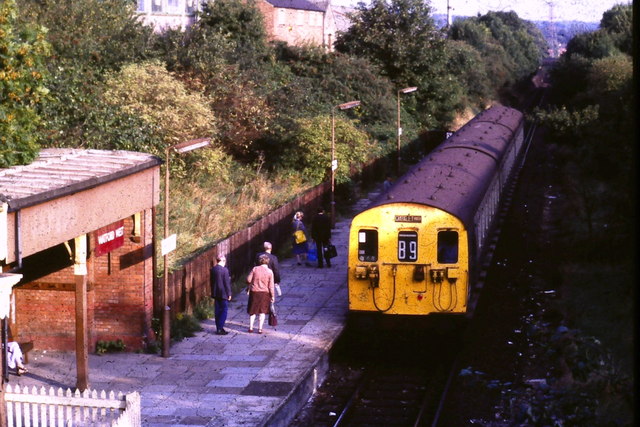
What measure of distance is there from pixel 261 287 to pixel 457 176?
16.6 feet

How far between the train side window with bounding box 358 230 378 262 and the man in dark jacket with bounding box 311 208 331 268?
6399 mm

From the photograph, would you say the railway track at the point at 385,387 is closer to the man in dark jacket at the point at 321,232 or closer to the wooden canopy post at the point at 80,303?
the wooden canopy post at the point at 80,303

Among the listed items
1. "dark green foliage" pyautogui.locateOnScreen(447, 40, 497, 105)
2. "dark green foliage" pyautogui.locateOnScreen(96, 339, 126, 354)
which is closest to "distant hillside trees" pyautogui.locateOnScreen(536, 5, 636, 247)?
"dark green foliage" pyautogui.locateOnScreen(447, 40, 497, 105)

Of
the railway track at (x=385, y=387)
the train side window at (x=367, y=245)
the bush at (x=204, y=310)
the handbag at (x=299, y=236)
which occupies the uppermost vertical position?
the train side window at (x=367, y=245)

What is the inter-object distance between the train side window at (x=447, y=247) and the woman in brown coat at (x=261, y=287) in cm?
309

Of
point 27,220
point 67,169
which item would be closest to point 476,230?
point 67,169

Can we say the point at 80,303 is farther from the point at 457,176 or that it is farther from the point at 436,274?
the point at 457,176

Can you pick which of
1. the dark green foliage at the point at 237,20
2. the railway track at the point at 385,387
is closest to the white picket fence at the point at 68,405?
the railway track at the point at 385,387

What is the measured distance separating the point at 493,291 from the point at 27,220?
1251 centimetres

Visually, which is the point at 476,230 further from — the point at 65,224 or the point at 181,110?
the point at 181,110

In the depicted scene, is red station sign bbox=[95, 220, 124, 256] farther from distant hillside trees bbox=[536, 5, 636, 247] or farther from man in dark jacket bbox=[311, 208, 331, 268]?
distant hillside trees bbox=[536, 5, 636, 247]

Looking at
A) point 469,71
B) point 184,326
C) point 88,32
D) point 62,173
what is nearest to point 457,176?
point 184,326

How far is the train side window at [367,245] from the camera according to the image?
1555 cm

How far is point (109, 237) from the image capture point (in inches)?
585
